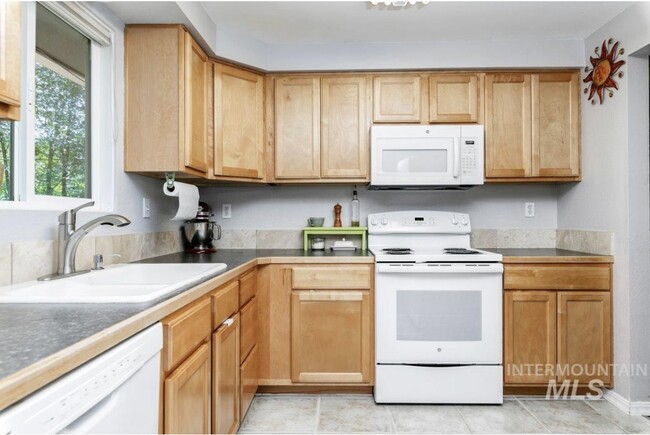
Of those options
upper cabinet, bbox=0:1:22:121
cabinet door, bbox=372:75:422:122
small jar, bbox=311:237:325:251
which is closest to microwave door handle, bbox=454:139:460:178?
cabinet door, bbox=372:75:422:122

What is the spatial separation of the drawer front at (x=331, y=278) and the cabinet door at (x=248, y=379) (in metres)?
0.47

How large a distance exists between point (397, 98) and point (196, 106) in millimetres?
1286

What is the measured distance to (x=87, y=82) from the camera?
1918mm

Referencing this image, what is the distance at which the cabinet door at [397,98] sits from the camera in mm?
2604

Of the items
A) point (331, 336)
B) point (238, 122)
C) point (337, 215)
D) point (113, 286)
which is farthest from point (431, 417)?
point (238, 122)

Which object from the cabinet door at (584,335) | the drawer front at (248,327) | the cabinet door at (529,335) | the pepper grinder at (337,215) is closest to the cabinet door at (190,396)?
the drawer front at (248,327)

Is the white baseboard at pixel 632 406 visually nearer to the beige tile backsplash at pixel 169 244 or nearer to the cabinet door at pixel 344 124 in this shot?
the beige tile backsplash at pixel 169 244

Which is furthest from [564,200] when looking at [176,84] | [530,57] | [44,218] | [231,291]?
[44,218]

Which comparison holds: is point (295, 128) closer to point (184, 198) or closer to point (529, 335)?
point (184, 198)

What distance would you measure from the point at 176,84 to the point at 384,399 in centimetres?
207

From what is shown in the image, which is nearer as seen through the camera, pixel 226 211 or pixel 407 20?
pixel 407 20

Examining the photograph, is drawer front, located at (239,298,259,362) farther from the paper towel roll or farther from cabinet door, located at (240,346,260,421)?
the paper towel roll

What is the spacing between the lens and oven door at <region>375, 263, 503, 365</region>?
225 cm

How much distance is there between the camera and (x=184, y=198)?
214cm
